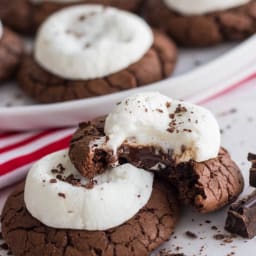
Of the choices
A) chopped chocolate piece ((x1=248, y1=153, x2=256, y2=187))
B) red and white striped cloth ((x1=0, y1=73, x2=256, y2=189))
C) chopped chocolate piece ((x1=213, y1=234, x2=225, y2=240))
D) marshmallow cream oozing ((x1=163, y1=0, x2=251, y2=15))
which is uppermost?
chopped chocolate piece ((x1=248, y1=153, x2=256, y2=187))

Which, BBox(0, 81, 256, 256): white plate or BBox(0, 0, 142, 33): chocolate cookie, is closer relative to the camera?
BBox(0, 81, 256, 256): white plate

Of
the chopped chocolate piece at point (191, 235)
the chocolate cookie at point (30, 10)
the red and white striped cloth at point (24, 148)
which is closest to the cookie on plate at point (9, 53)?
the chocolate cookie at point (30, 10)

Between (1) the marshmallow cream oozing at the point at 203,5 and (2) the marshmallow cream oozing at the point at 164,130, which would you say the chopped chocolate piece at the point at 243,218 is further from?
(1) the marshmallow cream oozing at the point at 203,5

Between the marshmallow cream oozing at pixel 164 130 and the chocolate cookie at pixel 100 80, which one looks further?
the chocolate cookie at pixel 100 80

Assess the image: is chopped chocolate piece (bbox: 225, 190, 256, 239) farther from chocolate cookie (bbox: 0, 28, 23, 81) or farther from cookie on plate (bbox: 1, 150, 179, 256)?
chocolate cookie (bbox: 0, 28, 23, 81)

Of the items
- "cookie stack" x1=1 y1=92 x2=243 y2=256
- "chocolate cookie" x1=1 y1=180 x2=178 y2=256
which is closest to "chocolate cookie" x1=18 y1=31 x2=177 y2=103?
"cookie stack" x1=1 y1=92 x2=243 y2=256

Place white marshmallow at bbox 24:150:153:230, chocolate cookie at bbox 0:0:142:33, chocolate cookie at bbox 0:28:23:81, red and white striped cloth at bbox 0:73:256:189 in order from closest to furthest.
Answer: white marshmallow at bbox 24:150:153:230 < red and white striped cloth at bbox 0:73:256:189 < chocolate cookie at bbox 0:28:23:81 < chocolate cookie at bbox 0:0:142:33

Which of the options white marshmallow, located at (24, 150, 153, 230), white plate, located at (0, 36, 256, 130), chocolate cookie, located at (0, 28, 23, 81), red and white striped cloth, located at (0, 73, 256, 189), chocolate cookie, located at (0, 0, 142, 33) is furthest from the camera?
chocolate cookie, located at (0, 0, 142, 33)

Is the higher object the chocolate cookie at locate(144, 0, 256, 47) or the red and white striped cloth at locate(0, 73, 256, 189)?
the chocolate cookie at locate(144, 0, 256, 47)
